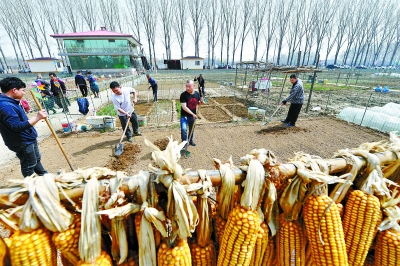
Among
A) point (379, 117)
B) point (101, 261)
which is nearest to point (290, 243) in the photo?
point (101, 261)

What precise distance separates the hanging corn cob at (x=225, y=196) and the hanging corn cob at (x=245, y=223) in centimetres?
6

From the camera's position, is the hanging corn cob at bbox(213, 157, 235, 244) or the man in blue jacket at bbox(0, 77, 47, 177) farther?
the man in blue jacket at bbox(0, 77, 47, 177)

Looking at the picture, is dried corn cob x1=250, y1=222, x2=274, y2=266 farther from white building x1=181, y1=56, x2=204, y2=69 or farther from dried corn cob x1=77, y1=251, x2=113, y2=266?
white building x1=181, y1=56, x2=204, y2=69

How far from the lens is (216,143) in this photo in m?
7.17

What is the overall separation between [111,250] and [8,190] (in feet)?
1.96

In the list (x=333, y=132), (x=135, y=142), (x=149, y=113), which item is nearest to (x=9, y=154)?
(x=135, y=142)

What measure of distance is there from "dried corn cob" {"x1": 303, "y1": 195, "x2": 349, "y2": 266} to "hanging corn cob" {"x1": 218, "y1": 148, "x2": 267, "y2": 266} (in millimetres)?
349

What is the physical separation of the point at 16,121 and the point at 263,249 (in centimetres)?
423

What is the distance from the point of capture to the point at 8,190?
0.88 meters

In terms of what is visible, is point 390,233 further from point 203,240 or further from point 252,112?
point 252,112

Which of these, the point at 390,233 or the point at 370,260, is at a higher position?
the point at 390,233

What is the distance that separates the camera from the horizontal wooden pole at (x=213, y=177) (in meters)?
0.88

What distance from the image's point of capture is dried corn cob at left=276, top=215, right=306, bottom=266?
3.99 feet

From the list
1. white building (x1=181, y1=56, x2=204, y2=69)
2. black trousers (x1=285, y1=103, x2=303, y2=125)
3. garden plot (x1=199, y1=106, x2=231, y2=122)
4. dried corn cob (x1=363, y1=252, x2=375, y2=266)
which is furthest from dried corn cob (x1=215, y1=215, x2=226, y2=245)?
white building (x1=181, y1=56, x2=204, y2=69)
